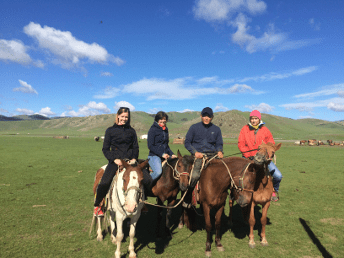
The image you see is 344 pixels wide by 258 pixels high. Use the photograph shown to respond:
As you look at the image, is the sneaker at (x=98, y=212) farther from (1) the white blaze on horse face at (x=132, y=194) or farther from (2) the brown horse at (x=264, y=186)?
(2) the brown horse at (x=264, y=186)

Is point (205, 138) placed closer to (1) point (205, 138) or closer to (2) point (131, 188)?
(1) point (205, 138)

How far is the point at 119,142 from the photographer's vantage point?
4.90 m

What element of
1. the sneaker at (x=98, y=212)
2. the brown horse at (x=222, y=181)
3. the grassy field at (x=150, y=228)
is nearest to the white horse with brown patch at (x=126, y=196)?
the sneaker at (x=98, y=212)

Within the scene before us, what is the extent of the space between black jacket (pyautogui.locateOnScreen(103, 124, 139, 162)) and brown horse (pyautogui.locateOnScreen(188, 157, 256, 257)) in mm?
2069

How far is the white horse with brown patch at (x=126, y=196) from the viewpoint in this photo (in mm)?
3682

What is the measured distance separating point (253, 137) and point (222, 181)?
6.20 feet

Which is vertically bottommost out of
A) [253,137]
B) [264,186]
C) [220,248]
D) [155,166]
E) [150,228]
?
[150,228]

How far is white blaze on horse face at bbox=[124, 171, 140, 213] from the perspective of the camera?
3.60 m

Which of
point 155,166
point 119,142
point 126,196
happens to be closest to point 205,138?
point 155,166

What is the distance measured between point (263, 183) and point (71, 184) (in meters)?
10.4

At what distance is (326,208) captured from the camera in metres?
7.66

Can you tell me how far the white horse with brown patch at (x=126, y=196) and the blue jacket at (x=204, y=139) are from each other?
203cm

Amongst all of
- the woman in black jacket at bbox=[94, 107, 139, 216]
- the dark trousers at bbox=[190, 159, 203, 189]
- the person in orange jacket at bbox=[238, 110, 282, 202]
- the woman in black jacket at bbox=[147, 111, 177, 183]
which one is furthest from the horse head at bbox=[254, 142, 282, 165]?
the woman in black jacket at bbox=[94, 107, 139, 216]

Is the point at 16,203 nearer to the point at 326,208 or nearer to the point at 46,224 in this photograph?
the point at 46,224
